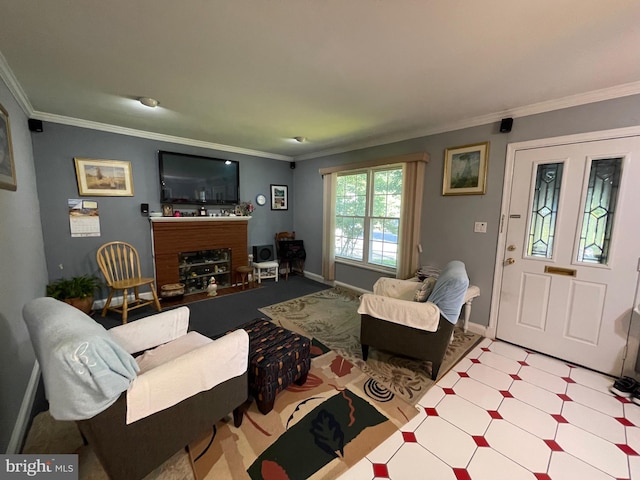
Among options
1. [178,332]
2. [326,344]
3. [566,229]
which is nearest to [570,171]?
[566,229]

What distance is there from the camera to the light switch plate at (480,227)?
9.07 ft

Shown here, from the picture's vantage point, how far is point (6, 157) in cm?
185

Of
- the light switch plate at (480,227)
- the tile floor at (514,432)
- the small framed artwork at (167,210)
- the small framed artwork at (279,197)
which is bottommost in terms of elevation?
the tile floor at (514,432)

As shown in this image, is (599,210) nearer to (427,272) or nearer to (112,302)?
(427,272)

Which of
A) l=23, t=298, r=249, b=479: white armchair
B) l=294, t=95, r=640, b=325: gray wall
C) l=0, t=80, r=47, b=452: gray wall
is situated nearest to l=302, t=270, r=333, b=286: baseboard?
l=294, t=95, r=640, b=325: gray wall

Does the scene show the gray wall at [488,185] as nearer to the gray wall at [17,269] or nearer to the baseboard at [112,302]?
the gray wall at [17,269]

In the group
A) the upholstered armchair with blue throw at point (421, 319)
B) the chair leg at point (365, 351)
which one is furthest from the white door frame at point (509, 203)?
the chair leg at point (365, 351)

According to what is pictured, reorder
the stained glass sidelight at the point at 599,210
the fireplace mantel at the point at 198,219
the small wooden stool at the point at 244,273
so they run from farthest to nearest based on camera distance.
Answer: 1. the small wooden stool at the point at 244,273
2. the fireplace mantel at the point at 198,219
3. the stained glass sidelight at the point at 599,210

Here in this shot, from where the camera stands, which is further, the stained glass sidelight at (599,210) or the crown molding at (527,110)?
the stained glass sidelight at (599,210)

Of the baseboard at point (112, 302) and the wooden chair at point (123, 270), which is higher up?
the wooden chair at point (123, 270)

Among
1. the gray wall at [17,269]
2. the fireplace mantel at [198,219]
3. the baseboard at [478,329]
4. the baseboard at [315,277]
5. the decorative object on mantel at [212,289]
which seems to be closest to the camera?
the gray wall at [17,269]

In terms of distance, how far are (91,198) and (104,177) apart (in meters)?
0.31

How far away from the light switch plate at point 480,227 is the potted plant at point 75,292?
14.8ft

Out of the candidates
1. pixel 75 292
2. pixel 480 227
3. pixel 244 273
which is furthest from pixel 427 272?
pixel 75 292
